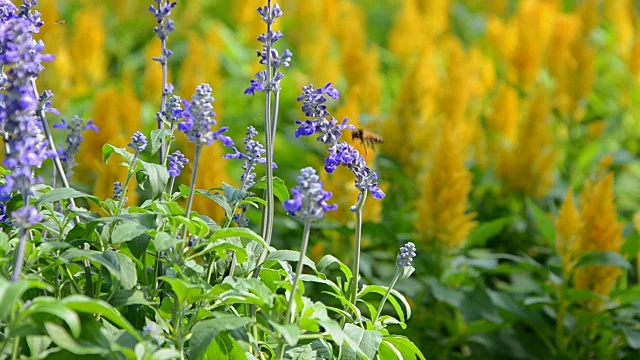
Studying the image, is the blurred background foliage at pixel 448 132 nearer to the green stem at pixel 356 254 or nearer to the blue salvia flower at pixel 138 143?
the blue salvia flower at pixel 138 143

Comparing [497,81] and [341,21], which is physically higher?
[341,21]

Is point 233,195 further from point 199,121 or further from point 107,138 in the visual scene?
point 107,138

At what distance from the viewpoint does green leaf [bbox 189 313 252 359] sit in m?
1.84

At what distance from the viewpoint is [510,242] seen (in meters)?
4.89

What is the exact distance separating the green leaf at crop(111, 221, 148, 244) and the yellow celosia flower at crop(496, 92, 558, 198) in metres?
3.17

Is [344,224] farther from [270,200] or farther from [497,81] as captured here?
[497,81]

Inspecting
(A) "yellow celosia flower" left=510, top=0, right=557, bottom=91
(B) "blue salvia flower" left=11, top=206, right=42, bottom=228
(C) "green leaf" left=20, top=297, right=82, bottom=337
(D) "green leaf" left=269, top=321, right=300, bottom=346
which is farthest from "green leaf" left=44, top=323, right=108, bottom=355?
(A) "yellow celosia flower" left=510, top=0, right=557, bottom=91

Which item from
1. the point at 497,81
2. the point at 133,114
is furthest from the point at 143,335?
the point at 497,81

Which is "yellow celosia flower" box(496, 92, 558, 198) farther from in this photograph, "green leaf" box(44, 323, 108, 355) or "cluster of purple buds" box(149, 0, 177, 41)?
"green leaf" box(44, 323, 108, 355)

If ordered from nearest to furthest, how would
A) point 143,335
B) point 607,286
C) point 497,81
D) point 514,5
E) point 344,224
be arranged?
point 143,335
point 607,286
point 344,224
point 497,81
point 514,5

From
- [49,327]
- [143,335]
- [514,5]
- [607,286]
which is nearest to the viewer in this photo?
[49,327]

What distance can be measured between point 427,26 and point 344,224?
337 cm

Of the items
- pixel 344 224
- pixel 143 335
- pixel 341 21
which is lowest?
pixel 143 335

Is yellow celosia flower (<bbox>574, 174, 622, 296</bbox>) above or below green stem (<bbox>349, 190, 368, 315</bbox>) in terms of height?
above
